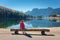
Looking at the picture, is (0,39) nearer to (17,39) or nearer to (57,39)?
(17,39)

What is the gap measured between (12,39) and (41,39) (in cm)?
237

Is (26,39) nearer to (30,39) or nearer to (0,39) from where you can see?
(30,39)

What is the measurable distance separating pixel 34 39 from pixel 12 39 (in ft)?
5.90

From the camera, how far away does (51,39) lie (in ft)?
46.1

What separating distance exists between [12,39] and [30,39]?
1.47 m

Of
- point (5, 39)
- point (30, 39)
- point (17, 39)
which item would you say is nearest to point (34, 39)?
point (30, 39)

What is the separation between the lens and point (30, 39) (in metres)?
14.0

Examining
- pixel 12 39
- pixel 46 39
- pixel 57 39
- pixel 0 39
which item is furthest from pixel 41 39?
pixel 0 39

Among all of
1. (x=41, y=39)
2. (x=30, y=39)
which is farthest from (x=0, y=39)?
(x=41, y=39)

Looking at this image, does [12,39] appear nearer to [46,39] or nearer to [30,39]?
[30,39]

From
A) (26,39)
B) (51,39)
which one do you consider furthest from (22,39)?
(51,39)

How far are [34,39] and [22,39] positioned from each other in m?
0.98

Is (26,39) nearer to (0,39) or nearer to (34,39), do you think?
(34,39)

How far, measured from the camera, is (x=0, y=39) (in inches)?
551
